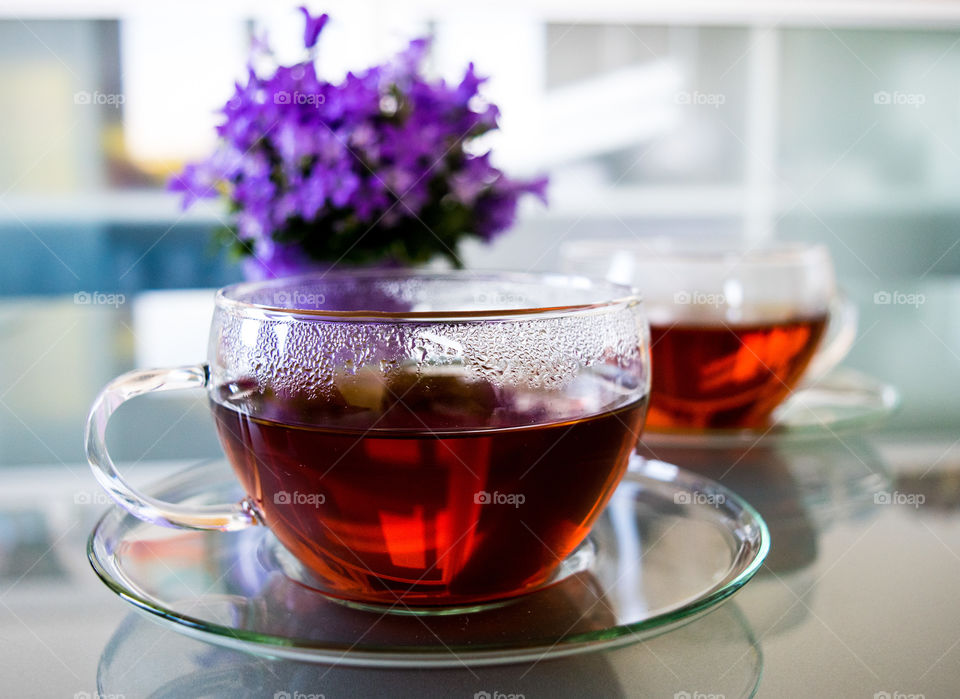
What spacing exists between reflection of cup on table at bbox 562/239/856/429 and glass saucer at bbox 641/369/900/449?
12 mm

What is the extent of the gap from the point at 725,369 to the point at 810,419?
11cm

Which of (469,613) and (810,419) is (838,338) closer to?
(810,419)

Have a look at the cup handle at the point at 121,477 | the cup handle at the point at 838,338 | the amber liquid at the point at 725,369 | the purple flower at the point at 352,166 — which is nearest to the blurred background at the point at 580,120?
the purple flower at the point at 352,166

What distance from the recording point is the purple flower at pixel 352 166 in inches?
35.4

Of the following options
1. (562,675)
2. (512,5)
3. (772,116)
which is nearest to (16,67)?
(512,5)

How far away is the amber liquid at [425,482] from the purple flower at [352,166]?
48cm

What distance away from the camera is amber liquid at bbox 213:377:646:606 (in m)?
0.44

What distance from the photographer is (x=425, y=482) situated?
0.44 meters

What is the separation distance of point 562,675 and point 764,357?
0.39m
